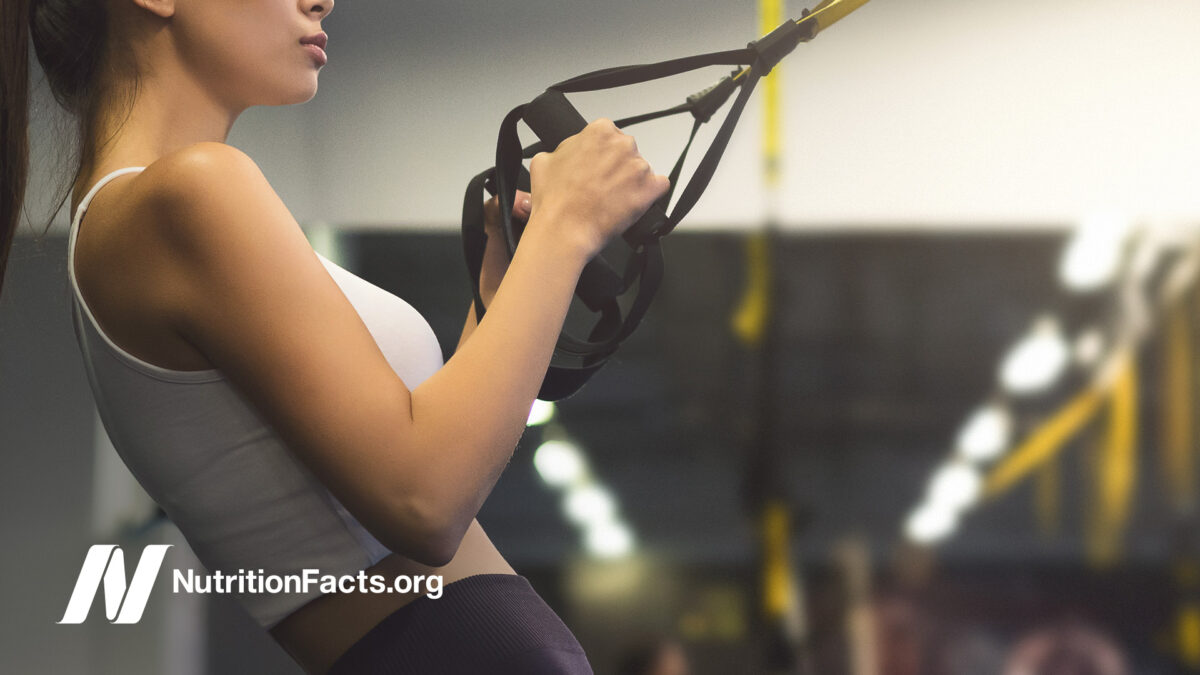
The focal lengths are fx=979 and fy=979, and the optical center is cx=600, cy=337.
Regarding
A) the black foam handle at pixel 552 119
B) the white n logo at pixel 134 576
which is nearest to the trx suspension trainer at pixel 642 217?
the black foam handle at pixel 552 119

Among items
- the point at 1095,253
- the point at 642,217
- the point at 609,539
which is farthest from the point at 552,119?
the point at 1095,253

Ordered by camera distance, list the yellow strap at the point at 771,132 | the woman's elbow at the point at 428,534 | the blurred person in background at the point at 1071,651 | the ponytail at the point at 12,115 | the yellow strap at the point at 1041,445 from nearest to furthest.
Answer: the woman's elbow at the point at 428,534, the ponytail at the point at 12,115, the yellow strap at the point at 771,132, the blurred person in background at the point at 1071,651, the yellow strap at the point at 1041,445

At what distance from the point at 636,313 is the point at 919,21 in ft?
9.38

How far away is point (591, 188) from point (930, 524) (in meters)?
3.74

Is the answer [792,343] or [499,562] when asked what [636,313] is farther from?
[792,343]

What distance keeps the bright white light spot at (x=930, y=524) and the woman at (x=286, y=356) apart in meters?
3.60

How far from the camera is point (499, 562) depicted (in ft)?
1.44

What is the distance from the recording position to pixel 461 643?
1.25 ft

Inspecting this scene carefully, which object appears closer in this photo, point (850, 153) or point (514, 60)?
point (514, 60)

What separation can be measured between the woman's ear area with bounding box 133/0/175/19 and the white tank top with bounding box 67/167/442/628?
10 centimetres

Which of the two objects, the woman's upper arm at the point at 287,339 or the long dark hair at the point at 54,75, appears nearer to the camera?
the woman's upper arm at the point at 287,339

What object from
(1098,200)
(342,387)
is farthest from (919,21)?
(342,387)

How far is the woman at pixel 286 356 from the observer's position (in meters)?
0.34

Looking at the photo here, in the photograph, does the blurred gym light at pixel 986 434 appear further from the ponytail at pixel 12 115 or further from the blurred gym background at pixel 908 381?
the ponytail at pixel 12 115
